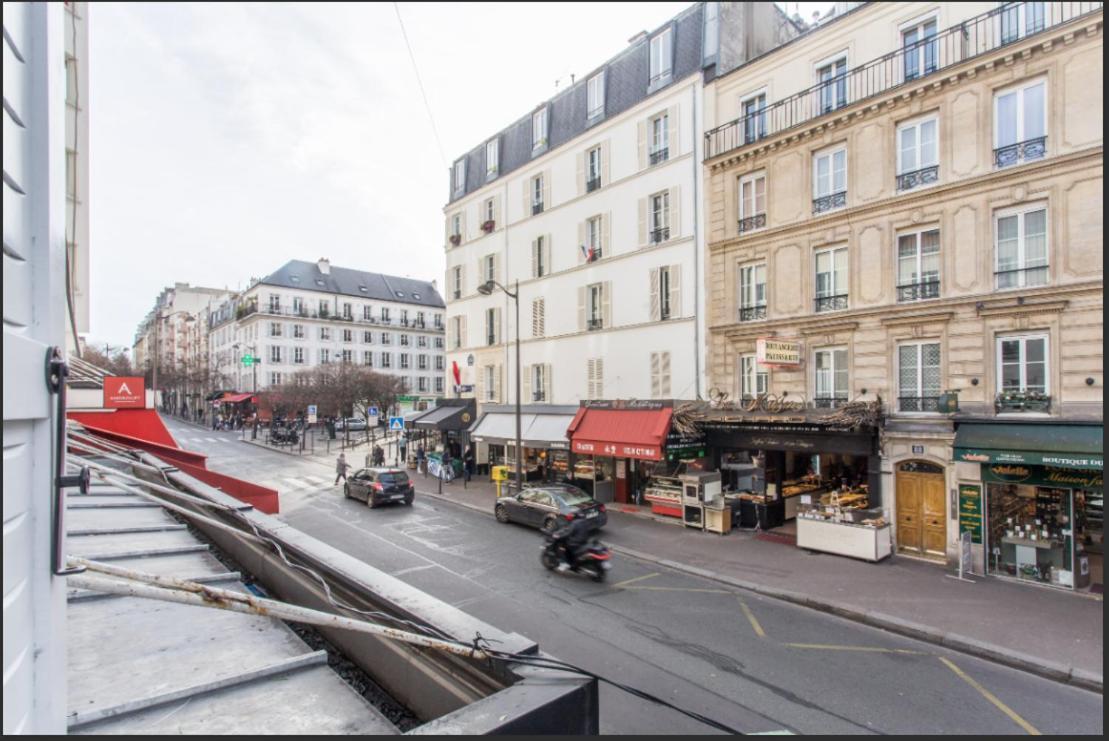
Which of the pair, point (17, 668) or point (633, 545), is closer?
point (17, 668)

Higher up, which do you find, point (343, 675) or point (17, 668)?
point (17, 668)

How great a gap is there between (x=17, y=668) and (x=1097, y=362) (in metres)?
16.6

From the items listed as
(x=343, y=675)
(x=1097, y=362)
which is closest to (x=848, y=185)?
(x=1097, y=362)

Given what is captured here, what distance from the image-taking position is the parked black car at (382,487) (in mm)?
21062

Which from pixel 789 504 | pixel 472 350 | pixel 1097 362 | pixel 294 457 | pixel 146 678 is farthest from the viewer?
pixel 294 457

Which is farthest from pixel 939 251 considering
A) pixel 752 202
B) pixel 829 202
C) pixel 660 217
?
pixel 660 217

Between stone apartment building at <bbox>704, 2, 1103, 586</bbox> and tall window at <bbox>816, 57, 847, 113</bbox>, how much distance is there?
0.06m

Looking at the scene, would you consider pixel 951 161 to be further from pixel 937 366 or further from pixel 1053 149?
pixel 937 366

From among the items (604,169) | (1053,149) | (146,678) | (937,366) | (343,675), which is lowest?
(343,675)

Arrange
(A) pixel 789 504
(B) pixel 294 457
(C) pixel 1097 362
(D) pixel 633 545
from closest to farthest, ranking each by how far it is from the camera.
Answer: (C) pixel 1097 362 → (D) pixel 633 545 → (A) pixel 789 504 → (B) pixel 294 457

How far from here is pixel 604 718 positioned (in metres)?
6.86

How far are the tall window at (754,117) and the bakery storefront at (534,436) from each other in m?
11.9

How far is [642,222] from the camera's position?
21.2 m

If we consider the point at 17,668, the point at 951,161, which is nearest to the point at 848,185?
the point at 951,161
